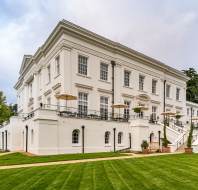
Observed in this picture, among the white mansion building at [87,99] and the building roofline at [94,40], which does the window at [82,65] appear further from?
the building roofline at [94,40]

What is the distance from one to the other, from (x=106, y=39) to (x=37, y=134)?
1456cm

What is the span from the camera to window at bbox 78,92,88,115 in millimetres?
29248

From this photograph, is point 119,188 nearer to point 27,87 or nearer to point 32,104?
point 32,104

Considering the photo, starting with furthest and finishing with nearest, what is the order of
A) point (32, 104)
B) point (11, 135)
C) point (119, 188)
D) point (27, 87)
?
point (27, 87)
point (32, 104)
point (11, 135)
point (119, 188)

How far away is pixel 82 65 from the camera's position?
98.9 feet

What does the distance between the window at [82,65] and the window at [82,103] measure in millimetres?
2277

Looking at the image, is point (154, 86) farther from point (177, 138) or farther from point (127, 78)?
point (177, 138)

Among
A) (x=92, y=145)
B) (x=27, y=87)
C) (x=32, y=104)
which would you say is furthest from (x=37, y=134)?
(x=27, y=87)

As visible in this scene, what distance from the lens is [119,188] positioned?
26.2 feet

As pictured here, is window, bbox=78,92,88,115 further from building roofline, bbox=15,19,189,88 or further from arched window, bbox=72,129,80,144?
building roofline, bbox=15,19,189,88

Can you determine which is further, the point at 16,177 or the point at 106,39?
the point at 106,39

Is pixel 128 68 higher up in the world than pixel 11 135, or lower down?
higher up

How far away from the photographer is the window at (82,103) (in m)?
29.2

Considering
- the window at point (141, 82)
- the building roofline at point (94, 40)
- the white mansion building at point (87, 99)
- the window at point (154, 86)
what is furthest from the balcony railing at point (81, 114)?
the building roofline at point (94, 40)
